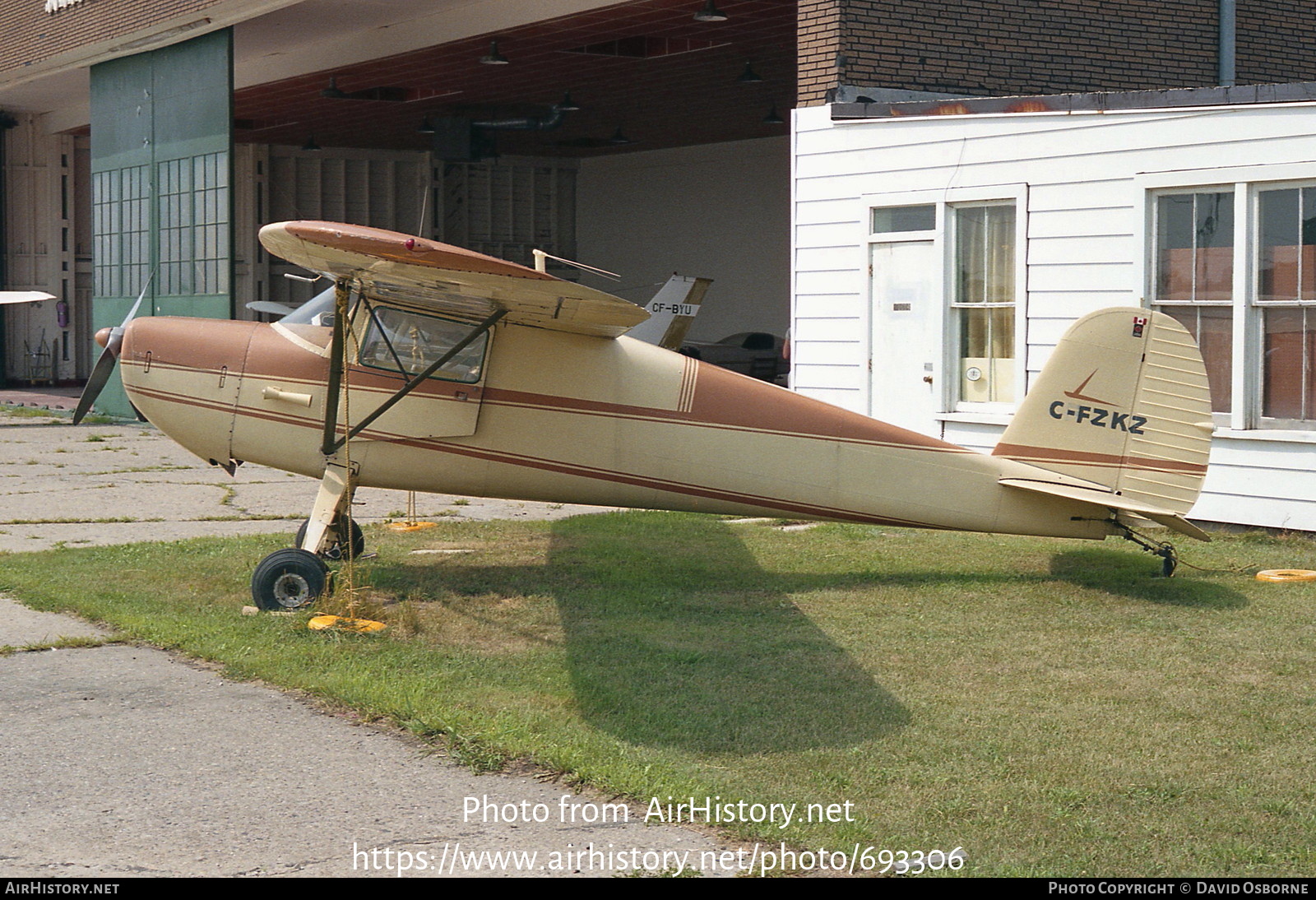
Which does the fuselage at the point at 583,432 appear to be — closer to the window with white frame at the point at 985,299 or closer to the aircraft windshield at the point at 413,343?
the aircraft windshield at the point at 413,343

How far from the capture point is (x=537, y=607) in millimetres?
8023

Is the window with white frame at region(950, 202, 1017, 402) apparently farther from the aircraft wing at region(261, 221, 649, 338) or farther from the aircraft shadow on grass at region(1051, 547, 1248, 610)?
the aircraft wing at region(261, 221, 649, 338)

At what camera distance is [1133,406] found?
324 inches

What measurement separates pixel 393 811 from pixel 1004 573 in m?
5.38

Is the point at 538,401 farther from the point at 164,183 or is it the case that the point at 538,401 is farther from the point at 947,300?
the point at 164,183

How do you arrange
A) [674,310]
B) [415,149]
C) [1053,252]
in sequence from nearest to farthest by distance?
[1053,252], [674,310], [415,149]

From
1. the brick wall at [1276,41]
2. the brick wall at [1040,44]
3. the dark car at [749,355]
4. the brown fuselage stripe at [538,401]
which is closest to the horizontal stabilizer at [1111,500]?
the brown fuselage stripe at [538,401]

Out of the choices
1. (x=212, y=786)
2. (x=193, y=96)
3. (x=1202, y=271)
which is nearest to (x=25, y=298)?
(x=193, y=96)

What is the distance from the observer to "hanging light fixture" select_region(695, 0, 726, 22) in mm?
17422

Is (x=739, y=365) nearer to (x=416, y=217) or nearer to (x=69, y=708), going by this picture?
(x=416, y=217)

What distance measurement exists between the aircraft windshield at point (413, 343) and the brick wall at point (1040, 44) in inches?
247

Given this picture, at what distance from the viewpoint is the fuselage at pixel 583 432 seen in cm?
830

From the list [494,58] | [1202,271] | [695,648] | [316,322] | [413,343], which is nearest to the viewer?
[695,648]

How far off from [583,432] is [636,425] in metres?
0.33
